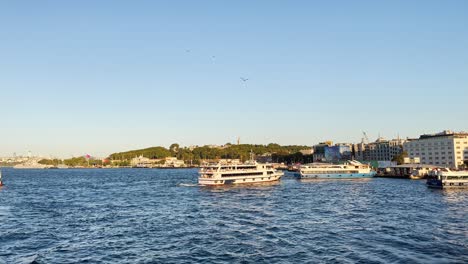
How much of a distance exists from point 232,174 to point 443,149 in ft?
337

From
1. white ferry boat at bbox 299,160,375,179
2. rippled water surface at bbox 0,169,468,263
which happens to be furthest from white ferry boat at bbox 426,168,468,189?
white ferry boat at bbox 299,160,375,179

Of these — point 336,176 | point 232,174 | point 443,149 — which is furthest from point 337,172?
point 443,149

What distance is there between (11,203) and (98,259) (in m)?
49.8

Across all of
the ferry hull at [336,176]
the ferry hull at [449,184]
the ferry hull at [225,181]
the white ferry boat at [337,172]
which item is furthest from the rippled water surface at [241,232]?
the white ferry boat at [337,172]

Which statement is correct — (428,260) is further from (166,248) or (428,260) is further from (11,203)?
(11,203)

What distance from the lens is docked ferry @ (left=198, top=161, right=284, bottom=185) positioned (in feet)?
351

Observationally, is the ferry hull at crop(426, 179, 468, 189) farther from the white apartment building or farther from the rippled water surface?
the white apartment building

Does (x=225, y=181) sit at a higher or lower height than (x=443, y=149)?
lower

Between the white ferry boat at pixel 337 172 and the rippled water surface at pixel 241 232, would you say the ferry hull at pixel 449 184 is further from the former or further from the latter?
the white ferry boat at pixel 337 172

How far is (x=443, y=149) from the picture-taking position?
563 feet

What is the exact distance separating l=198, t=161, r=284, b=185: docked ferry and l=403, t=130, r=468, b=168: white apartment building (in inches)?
3465

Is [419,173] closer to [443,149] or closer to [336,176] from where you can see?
[336,176]

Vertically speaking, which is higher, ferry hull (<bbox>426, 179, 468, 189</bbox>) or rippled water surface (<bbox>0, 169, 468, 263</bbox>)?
ferry hull (<bbox>426, 179, 468, 189</bbox>)

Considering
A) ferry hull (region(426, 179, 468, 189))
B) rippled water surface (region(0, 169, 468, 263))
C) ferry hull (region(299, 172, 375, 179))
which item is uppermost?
ferry hull (region(299, 172, 375, 179))
